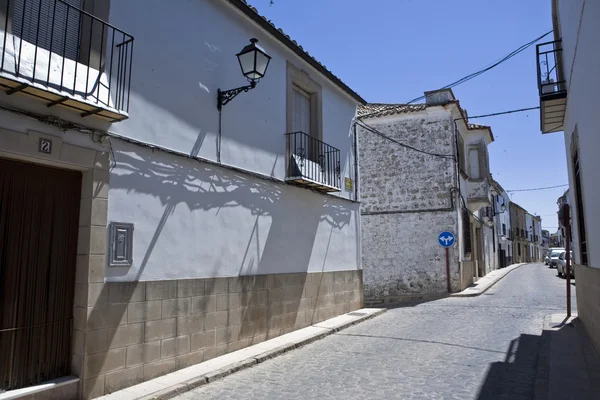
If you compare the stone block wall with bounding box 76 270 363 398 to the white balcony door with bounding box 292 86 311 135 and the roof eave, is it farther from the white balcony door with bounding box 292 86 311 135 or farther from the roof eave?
the roof eave

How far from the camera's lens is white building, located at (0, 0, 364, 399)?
4117 mm

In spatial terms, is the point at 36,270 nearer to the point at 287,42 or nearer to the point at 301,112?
the point at 287,42

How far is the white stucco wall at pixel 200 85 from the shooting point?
5254 millimetres

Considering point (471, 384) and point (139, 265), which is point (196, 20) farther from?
point (471, 384)

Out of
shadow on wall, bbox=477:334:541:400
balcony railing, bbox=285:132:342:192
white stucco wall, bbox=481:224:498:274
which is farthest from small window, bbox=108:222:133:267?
white stucco wall, bbox=481:224:498:274

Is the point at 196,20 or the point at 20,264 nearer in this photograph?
the point at 20,264

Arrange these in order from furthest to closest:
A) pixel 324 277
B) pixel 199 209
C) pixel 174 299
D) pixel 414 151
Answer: pixel 414 151, pixel 324 277, pixel 199 209, pixel 174 299

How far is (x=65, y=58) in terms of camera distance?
4445mm

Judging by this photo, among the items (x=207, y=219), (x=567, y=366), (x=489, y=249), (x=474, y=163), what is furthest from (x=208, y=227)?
(x=489, y=249)

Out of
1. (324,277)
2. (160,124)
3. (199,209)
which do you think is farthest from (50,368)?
(324,277)

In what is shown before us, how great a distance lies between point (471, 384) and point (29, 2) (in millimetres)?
6122

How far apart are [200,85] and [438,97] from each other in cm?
1133

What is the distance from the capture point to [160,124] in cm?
542

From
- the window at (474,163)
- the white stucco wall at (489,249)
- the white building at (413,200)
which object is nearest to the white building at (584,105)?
the white building at (413,200)
